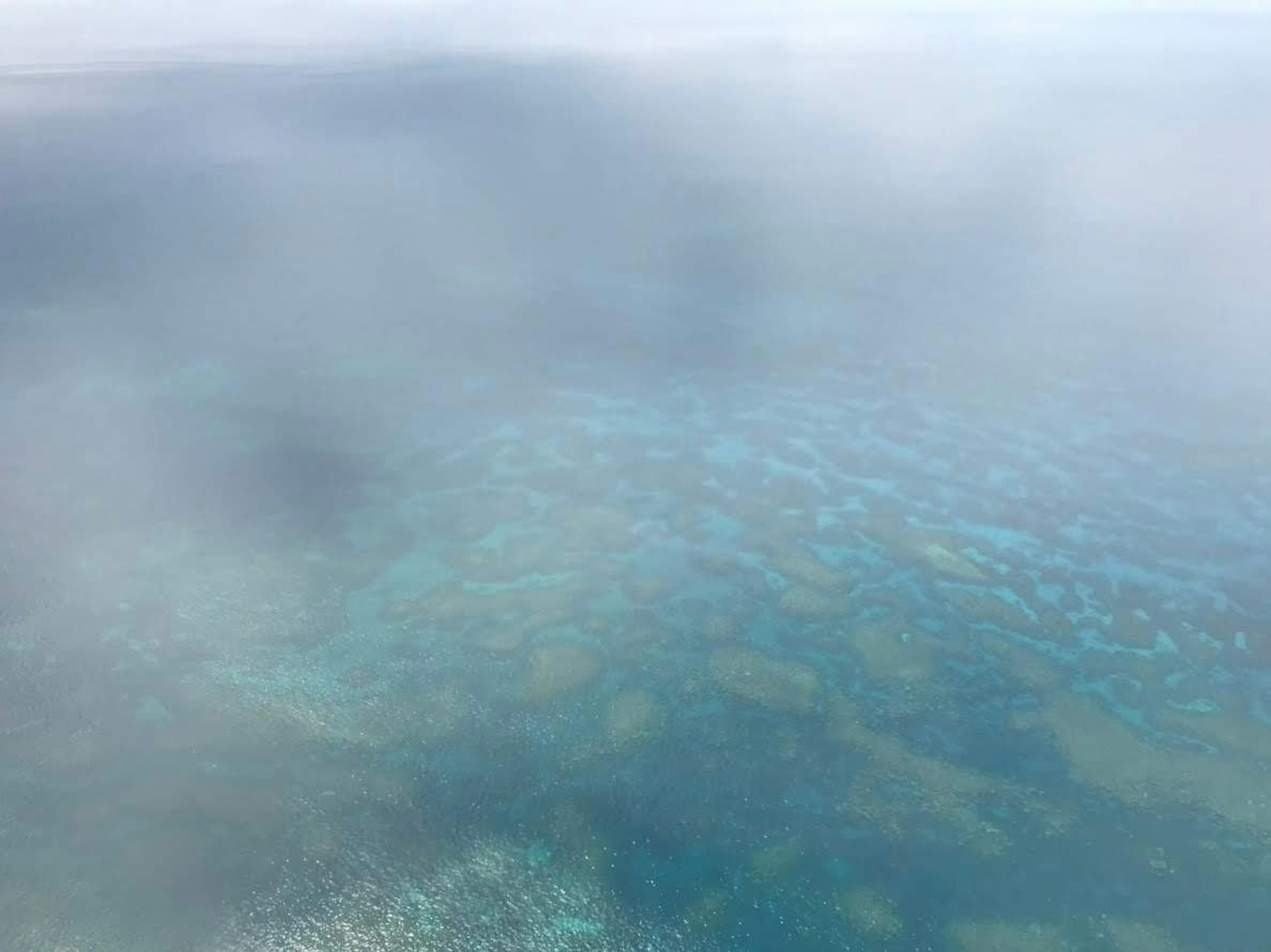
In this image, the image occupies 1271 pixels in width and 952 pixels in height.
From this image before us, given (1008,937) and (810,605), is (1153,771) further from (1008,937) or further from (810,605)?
(810,605)

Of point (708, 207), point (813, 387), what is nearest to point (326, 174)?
point (708, 207)

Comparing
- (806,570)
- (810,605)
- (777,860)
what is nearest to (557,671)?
(777,860)

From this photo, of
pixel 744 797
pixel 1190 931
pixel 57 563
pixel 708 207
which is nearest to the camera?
pixel 1190 931

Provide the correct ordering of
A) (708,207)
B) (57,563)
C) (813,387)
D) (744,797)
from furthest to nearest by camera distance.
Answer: (708,207) < (813,387) < (57,563) < (744,797)

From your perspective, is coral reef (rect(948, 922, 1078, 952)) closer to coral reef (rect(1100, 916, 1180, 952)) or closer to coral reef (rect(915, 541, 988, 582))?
coral reef (rect(1100, 916, 1180, 952))

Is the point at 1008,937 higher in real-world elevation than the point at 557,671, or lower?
lower

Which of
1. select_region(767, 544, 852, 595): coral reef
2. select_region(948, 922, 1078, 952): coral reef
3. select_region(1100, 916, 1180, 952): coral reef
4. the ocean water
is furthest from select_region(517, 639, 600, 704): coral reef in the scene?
select_region(1100, 916, 1180, 952): coral reef

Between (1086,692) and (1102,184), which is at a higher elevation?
(1102,184)

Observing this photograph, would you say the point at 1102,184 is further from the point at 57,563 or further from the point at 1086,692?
the point at 57,563

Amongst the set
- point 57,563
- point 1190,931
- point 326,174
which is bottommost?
point 1190,931
